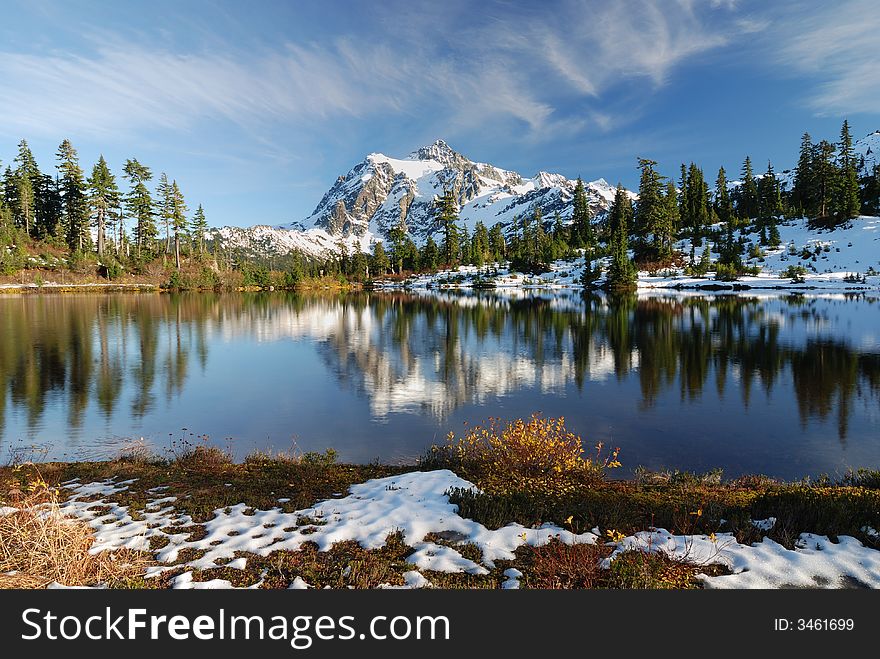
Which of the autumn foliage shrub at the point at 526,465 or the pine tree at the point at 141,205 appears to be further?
the pine tree at the point at 141,205

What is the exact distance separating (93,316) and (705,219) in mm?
135218

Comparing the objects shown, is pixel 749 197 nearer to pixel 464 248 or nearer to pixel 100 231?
pixel 464 248

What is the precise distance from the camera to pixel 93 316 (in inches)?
1919

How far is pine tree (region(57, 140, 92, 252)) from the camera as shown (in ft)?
331

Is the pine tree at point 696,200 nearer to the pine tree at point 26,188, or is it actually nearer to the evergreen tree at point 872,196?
the evergreen tree at point 872,196

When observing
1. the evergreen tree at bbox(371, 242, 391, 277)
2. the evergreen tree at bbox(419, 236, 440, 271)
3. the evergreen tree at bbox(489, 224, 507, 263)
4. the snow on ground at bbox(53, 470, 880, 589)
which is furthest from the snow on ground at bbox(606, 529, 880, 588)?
the evergreen tree at bbox(371, 242, 391, 277)

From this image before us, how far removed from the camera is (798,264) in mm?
99938

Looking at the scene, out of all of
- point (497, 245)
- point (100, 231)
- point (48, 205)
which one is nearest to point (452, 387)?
point (100, 231)

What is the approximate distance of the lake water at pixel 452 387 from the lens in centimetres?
1534

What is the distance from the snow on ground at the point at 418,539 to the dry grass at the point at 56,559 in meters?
0.33

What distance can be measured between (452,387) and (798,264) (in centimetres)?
10968

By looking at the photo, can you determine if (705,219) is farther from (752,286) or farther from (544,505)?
(544,505)

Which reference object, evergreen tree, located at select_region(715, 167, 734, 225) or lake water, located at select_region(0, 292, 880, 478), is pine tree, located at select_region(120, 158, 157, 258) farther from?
evergreen tree, located at select_region(715, 167, 734, 225)

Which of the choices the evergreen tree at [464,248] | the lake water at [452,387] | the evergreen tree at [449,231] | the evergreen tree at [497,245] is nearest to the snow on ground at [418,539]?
the lake water at [452,387]
